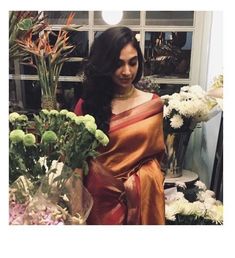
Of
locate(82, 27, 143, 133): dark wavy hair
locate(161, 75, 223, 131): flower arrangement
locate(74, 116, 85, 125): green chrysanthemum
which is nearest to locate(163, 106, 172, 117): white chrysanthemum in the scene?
locate(161, 75, 223, 131): flower arrangement

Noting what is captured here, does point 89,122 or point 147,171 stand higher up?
point 89,122

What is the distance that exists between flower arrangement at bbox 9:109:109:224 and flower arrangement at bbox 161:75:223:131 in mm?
179

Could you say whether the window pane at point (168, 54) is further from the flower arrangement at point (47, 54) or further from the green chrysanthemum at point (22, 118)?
the green chrysanthemum at point (22, 118)

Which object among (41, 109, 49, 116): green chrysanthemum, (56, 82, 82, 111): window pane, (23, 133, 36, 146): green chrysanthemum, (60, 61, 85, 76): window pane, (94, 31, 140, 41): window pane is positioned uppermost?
(94, 31, 140, 41): window pane

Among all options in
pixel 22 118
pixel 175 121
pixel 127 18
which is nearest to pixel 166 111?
pixel 175 121

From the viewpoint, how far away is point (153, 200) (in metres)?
0.97

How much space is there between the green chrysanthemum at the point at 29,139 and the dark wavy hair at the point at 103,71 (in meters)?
0.14

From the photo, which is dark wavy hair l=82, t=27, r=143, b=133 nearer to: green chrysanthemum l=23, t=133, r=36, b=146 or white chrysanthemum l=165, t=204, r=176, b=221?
green chrysanthemum l=23, t=133, r=36, b=146

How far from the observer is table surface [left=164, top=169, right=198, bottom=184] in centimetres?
98
